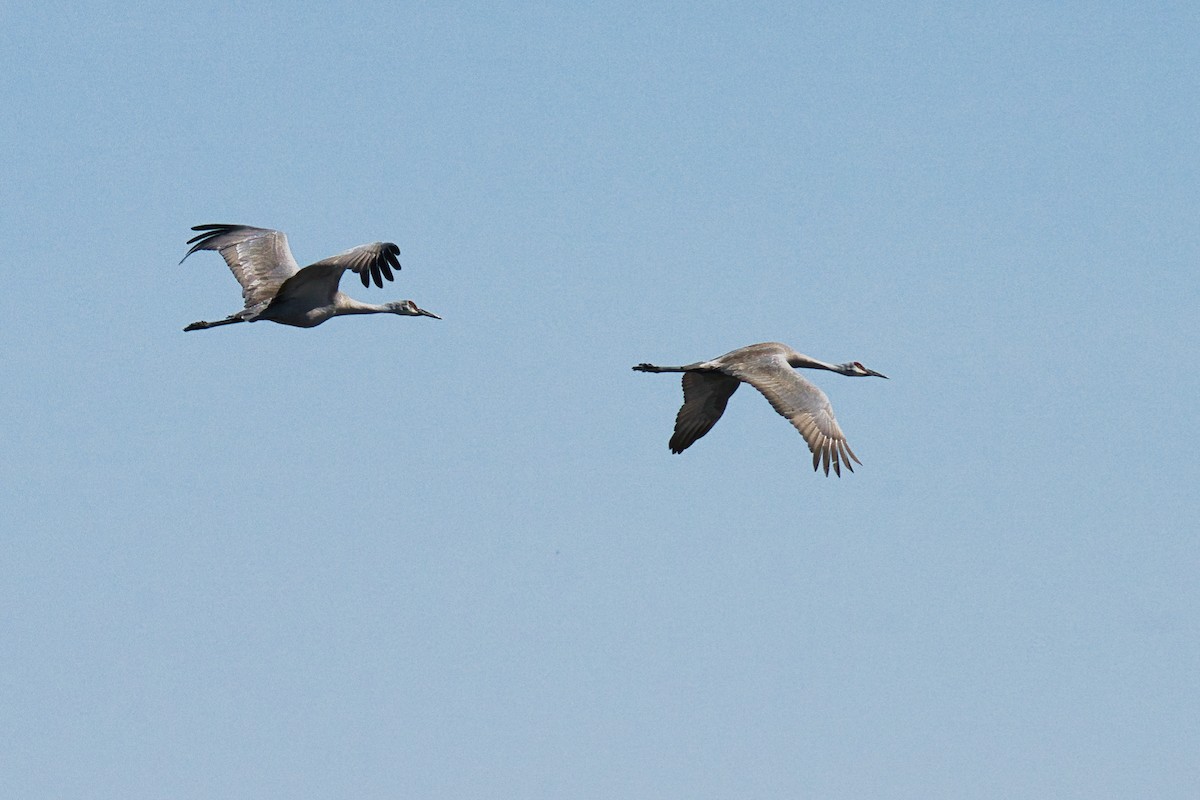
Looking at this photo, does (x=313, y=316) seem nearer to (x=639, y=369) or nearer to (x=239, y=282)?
(x=239, y=282)

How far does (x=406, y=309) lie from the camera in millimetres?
28859

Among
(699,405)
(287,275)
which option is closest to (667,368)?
(699,405)

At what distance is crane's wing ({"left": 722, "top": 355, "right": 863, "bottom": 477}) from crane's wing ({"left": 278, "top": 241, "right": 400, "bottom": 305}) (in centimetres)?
552

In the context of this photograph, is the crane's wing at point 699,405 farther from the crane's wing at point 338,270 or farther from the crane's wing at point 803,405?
the crane's wing at point 338,270

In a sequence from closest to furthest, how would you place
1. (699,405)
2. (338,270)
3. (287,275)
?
(338,270) → (287,275) → (699,405)

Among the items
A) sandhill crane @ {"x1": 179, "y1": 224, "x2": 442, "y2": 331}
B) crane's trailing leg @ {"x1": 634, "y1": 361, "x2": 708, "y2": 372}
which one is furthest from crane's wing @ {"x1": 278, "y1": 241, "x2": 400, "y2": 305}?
crane's trailing leg @ {"x1": 634, "y1": 361, "x2": 708, "y2": 372}

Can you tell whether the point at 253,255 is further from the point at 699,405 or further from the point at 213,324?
the point at 699,405

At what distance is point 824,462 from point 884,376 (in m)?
4.59

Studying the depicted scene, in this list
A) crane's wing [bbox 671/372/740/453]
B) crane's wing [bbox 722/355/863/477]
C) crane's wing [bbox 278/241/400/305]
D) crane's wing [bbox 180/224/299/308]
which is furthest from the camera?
crane's wing [bbox 671/372/740/453]

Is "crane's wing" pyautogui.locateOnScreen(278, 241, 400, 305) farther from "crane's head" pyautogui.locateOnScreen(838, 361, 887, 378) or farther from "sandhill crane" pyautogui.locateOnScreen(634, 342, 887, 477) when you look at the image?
"crane's head" pyautogui.locateOnScreen(838, 361, 887, 378)

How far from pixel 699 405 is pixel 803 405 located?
129 inches

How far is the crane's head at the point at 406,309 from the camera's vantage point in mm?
28625

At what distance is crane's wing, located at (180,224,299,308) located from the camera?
90.0 ft

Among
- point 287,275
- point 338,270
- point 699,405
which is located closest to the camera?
point 338,270
